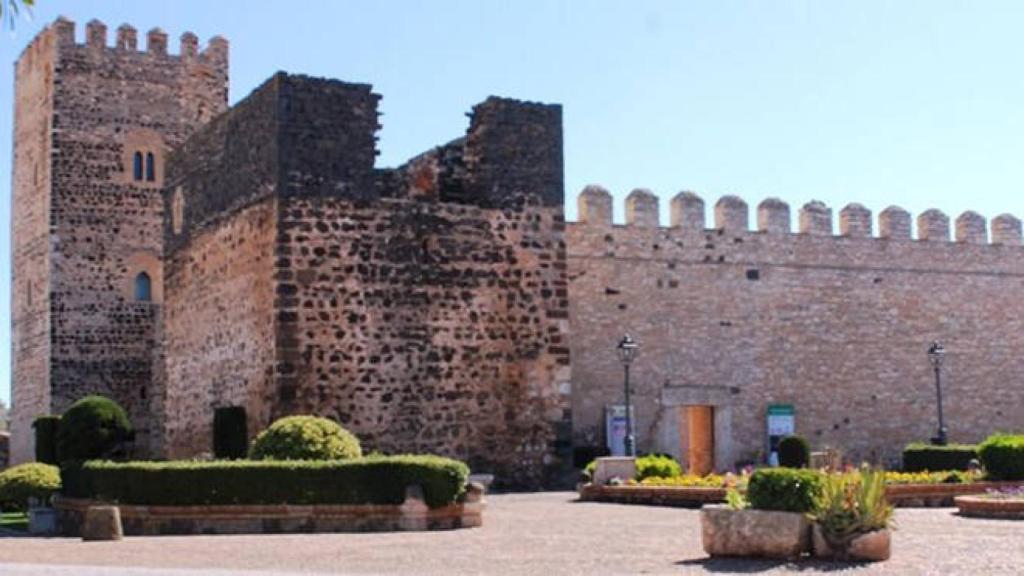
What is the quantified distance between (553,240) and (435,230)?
2177 mm

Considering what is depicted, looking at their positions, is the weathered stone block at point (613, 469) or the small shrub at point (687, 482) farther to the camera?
the weathered stone block at point (613, 469)

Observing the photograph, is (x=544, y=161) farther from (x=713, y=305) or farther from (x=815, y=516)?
(x=815, y=516)

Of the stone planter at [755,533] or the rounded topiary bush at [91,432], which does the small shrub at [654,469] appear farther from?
the stone planter at [755,533]

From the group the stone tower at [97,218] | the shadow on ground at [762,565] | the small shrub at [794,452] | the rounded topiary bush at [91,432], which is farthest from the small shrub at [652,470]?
the stone tower at [97,218]

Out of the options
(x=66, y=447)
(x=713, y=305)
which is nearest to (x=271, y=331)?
(x=66, y=447)

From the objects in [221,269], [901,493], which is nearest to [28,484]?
[221,269]

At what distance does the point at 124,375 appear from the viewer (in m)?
35.6

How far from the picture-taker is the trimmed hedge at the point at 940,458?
23719mm

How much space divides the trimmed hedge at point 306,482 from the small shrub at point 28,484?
5525 millimetres

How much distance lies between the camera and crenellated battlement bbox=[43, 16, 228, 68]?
35.7m

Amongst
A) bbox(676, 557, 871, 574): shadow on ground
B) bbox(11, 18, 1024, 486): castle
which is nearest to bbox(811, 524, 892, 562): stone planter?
bbox(676, 557, 871, 574): shadow on ground

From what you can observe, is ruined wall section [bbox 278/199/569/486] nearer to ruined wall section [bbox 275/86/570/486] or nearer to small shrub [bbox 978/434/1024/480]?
ruined wall section [bbox 275/86/570/486]

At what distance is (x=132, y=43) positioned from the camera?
1441 inches

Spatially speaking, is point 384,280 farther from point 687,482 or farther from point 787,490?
point 787,490
